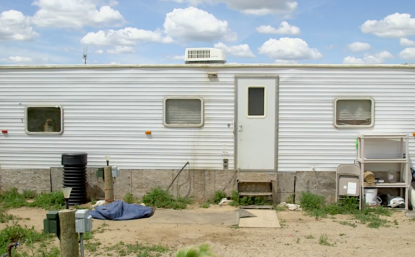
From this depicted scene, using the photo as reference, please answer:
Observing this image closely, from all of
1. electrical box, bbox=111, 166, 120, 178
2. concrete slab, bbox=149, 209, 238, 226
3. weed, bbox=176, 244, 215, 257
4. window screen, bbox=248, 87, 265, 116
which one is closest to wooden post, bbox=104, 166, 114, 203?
electrical box, bbox=111, 166, 120, 178

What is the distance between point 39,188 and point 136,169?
89.3 inches

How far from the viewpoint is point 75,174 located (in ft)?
30.8

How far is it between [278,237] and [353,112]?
363 cm

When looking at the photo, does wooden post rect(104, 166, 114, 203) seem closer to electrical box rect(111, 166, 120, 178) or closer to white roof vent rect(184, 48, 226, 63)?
electrical box rect(111, 166, 120, 178)

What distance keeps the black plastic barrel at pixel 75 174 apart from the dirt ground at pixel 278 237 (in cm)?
97

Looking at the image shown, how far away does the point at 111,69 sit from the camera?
9656mm

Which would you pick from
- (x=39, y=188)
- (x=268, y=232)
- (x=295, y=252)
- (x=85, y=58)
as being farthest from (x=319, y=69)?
(x=85, y=58)

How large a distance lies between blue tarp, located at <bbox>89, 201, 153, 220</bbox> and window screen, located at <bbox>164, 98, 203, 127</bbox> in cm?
196

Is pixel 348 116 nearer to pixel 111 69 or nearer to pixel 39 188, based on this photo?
pixel 111 69

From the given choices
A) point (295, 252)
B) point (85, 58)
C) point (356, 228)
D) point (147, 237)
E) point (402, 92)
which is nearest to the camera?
point (295, 252)

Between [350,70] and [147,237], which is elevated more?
[350,70]

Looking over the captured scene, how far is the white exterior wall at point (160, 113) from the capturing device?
9.38 meters

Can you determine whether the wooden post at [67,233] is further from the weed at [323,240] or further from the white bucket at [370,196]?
the white bucket at [370,196]

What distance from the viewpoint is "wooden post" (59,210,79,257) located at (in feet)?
16.8
